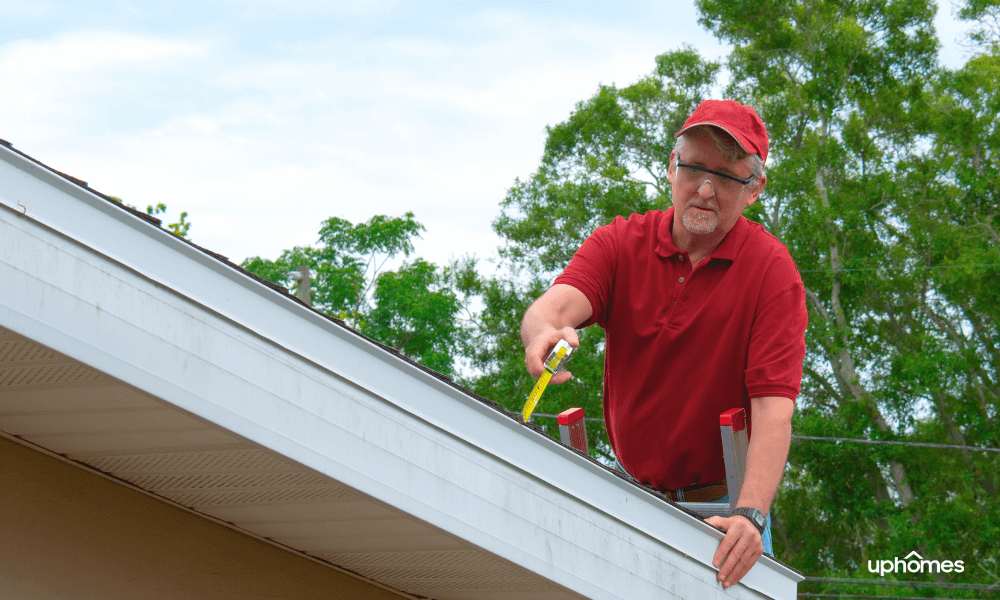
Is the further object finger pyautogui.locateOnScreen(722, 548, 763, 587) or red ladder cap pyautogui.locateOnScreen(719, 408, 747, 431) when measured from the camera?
red ladder cap pyautogui.locateOnScreen(719, 408, 747, 431)

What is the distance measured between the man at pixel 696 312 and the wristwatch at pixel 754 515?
0.73 feet

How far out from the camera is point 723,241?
2.91m

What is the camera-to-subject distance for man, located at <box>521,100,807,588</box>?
8.93 ft

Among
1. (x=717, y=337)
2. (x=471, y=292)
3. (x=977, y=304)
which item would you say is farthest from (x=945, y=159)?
(x=717, y=337)

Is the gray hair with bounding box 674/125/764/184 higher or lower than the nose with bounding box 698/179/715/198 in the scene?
higher

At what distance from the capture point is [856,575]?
2164 centimetres

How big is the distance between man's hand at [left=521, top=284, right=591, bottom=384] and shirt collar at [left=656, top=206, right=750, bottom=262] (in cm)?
29

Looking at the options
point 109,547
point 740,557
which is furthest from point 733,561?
point 109,547

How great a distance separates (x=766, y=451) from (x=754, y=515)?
267mm

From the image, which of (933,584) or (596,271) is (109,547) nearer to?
(596,271)

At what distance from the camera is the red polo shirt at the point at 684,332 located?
2.76 meters

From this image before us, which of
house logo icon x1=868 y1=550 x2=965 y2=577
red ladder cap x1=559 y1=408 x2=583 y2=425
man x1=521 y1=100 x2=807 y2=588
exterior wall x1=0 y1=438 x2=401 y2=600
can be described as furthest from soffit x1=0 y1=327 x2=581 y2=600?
house logo icon x1=868 y1=550 x2=965 y2=577

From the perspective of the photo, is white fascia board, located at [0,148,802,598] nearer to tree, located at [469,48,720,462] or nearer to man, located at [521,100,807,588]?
man, located at [521,100,807,588]

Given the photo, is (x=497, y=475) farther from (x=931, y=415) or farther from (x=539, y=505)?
(x=931, y=415)
